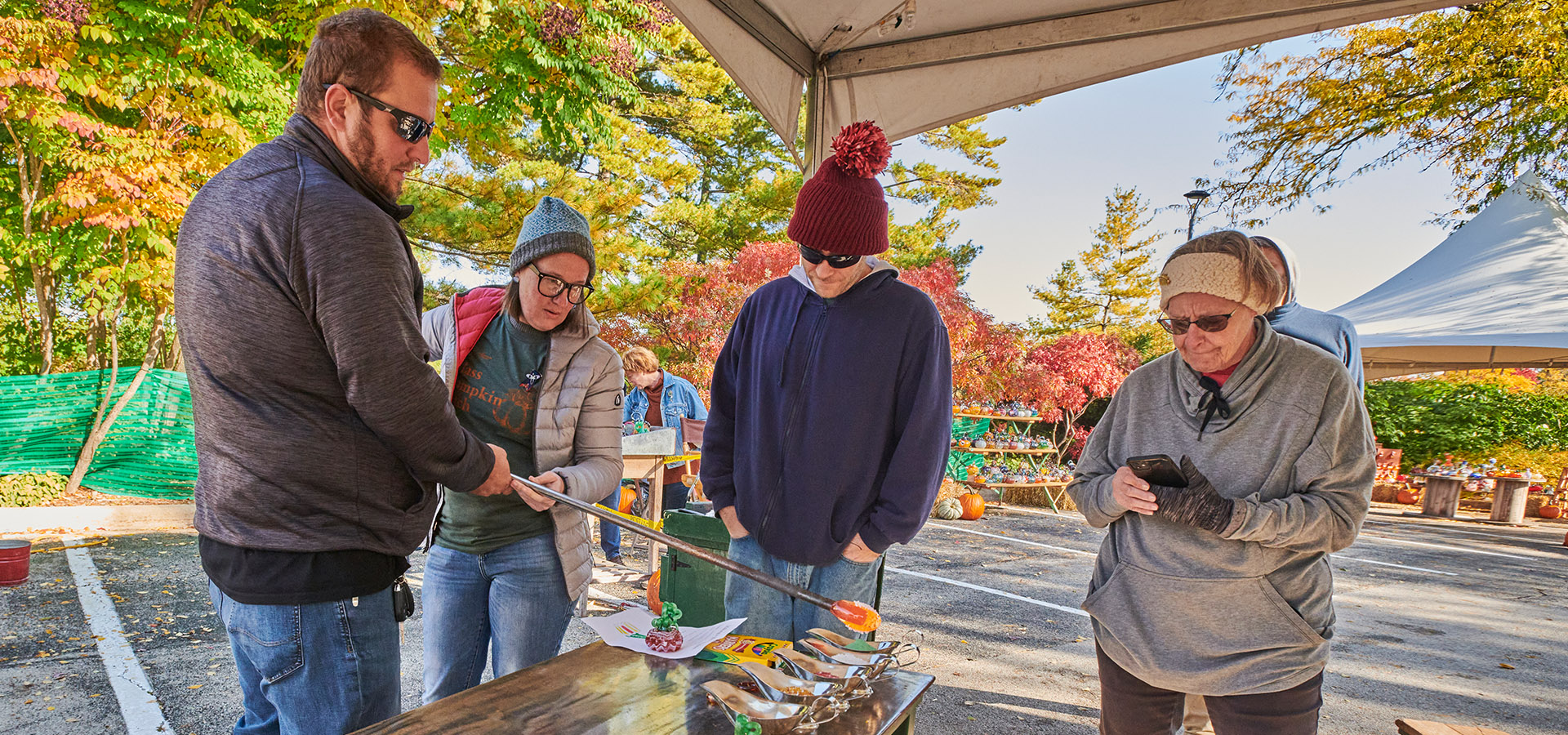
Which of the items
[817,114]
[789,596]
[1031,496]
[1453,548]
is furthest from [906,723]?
[1453,548]

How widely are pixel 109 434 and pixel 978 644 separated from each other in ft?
24.8

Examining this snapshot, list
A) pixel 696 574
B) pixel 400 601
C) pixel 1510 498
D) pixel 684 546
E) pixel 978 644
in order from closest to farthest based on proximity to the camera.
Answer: pixel 400 601 → pixel 684 546 → pixel 696 574 → pixel 978 644 → pixel 1510 498

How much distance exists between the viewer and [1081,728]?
3.31m

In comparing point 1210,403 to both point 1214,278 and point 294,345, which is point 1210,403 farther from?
point 294,345

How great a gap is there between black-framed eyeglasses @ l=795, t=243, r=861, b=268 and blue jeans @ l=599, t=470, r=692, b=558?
412cm

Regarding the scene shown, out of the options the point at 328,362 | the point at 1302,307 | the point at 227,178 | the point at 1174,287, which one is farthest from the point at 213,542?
the point at 1302,307

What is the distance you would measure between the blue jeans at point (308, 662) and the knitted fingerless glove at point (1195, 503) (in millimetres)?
1500

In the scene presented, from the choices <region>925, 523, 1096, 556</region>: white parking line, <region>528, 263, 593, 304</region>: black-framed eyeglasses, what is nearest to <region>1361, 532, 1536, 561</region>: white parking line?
<region>925, 523, 1096, 556</region>: white parking line

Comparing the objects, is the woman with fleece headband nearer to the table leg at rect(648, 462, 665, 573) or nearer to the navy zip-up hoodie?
the navy zip-up hoodie

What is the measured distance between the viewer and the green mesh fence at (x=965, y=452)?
10258mm

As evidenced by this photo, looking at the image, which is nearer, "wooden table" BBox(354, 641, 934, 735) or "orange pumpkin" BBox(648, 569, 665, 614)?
"wooden table" BBox(354, 641, 934, 735)

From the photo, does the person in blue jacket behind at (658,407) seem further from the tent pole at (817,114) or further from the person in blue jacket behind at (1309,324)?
the person in blue jacket behind at (1309,324)

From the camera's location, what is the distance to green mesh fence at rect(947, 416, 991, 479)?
10.3 m

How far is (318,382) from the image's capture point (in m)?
1.17
